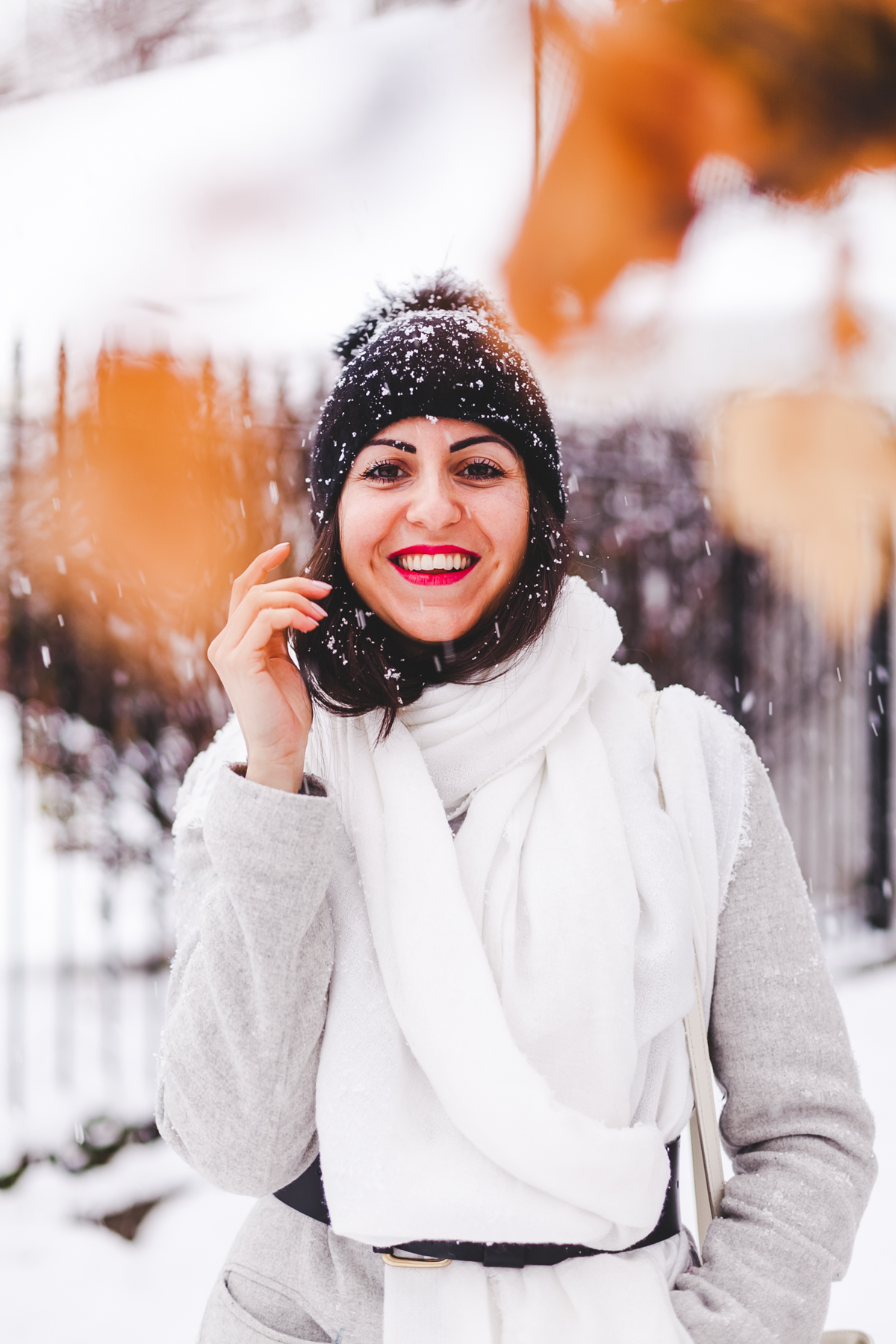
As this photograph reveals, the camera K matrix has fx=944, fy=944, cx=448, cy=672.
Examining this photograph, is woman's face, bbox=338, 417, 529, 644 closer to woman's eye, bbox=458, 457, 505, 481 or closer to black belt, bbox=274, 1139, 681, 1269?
woman's eye, bbox=458, 457, 505, 481

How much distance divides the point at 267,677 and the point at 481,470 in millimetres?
391

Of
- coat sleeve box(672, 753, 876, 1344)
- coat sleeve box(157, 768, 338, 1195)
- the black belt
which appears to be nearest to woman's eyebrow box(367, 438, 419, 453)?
coat sleeve box(157, 768, 338, 1195)

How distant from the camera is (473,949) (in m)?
1.09

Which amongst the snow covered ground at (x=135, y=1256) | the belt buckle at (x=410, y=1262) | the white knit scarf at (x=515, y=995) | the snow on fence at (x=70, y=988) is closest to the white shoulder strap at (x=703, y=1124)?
the white knit scarf at (x=515, y=995)

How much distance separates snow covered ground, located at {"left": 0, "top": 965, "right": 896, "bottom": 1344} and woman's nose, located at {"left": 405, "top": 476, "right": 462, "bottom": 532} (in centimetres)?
240

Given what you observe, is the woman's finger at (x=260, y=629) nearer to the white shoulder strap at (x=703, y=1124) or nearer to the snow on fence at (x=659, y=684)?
the white shoulder strap at (x=703, y=1124)

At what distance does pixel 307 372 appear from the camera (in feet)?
11.7

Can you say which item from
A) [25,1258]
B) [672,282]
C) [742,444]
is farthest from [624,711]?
[742,444]

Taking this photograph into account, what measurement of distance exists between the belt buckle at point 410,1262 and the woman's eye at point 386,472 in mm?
913

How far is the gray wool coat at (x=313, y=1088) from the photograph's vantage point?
41.1 inches

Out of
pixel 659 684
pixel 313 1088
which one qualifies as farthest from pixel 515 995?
pixel 659 684

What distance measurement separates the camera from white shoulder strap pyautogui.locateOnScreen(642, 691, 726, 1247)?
3.79ft

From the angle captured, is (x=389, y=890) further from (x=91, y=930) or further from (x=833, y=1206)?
(x=91, y=930)

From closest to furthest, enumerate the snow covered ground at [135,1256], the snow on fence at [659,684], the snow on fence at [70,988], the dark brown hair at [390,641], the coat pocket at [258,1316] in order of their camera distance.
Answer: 1. the coat pocket at [258,1316]
2. the dark brown hair at [390,641]
3. the snow covered ground at [135,1256]
4. the snow on fence at [70,988]
5. the snow on fence at [659,684]
